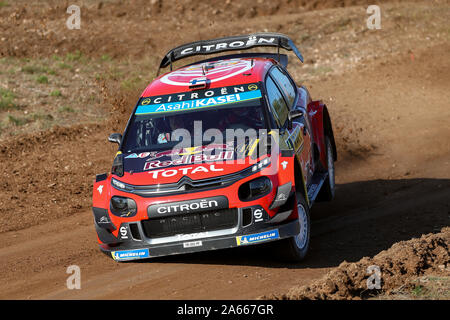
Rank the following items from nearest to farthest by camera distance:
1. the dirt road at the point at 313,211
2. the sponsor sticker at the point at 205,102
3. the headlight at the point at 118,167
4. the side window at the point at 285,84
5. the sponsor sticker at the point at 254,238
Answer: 1. the sponsor sticker at the point at 254,238
2. the dirt road at the point at 313,211
3. the headlight at the point at 118,167
4. the sponsor sticker at the point at 205,102
5. the side window at the point at 285,84

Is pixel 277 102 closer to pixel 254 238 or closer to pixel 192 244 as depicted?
pixel 254 238

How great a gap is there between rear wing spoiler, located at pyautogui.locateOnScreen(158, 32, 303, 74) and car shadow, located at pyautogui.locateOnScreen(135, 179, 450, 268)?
2277 mm

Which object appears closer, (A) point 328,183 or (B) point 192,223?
(B) point 192,223

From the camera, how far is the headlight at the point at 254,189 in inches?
259

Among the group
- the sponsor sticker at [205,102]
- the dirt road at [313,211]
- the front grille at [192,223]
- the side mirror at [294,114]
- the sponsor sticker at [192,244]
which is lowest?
the dirt road at [313,211]

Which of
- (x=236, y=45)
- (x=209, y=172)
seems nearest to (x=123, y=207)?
(x=209, y=172)

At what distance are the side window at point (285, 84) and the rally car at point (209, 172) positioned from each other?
214 mm

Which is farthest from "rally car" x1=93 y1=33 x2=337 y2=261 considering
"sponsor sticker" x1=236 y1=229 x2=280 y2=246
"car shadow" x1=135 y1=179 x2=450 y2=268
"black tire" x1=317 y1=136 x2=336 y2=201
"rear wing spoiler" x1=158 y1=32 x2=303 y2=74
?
"black tire" x1=317 y1=136 x2=336 y2=201

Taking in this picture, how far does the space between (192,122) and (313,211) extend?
9.79ft

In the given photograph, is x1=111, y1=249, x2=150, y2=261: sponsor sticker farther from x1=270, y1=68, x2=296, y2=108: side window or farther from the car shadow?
x1=270, y1=68, x2=296, y2=108: side window

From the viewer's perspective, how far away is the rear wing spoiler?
9.41 meters

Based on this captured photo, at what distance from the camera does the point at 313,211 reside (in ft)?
32.4

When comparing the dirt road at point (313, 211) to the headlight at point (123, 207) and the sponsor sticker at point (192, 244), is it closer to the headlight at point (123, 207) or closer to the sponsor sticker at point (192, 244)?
the sponsor sticker at point (192, 244)

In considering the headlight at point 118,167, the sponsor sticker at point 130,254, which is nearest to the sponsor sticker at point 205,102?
the headlight at point 118,167
